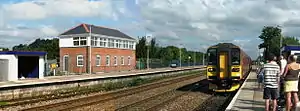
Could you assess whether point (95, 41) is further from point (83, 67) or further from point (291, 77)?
point (291, 77)

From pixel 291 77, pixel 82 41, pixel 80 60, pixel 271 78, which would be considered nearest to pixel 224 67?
pixel 291 77

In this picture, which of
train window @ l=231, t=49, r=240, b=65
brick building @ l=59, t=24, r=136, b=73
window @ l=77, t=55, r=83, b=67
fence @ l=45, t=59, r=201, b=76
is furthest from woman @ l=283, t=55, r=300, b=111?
window @ l=77, t=55, r=83, b=67

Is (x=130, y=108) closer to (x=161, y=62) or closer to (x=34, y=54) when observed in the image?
(x=34, y=54)

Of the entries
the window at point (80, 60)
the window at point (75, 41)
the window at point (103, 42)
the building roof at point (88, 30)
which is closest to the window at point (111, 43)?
the building roof at point (88, 30)

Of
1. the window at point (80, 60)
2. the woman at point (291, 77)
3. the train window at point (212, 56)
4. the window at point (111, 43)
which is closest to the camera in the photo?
the woman at point (291, 77)

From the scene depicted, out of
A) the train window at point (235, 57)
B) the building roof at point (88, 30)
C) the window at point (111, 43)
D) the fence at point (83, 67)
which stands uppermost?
the building roof at point (88, 30)

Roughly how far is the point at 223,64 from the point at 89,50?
33.1 m

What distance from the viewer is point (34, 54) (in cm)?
3362

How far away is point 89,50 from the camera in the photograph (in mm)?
51219

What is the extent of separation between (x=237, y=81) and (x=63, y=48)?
37.9 m

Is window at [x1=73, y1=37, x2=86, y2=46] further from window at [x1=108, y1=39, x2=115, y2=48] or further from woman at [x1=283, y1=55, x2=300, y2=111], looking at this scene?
woman at [x1=283, y1=55, x2=300, y2=111]

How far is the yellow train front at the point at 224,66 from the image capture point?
20.4m

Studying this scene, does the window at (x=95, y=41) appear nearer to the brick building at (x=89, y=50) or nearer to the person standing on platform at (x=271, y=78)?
the brick building at (x=89, y=50)

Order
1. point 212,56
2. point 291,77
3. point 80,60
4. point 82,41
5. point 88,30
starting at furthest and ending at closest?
1. point 88,30
2. point 82,41
3. point 80,60
4. point 212,56
5. point 291,77
